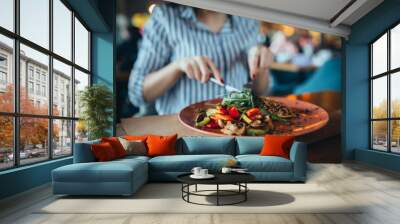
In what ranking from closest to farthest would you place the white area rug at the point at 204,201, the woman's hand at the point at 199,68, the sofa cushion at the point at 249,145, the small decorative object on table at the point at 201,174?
the white area rug at the point at 204,201 < the small decorative object on table at the point at 201,174 < the sofa cushion at the point at 249,145 < the woman's hand at the point at 199,68

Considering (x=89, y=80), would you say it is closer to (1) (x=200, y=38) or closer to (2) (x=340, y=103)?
(1) (x=200, y=38)

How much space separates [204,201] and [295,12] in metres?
5.55

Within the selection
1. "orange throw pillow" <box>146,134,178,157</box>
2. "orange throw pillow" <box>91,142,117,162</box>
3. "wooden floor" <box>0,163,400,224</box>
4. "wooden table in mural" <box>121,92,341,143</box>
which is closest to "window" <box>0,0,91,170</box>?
"wooden floor" <box>0,163,400,224</box>

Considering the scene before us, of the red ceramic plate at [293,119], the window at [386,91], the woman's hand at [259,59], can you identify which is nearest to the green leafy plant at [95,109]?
the red ceramic plate at [293,119]

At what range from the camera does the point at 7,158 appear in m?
5.08

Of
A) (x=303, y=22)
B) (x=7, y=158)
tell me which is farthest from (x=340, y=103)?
(x=7, y=158)

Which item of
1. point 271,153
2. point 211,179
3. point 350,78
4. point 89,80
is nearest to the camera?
point 211,179

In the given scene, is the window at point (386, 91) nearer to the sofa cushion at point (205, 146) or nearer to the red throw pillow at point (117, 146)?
the sofa cushion at point (205, 146)

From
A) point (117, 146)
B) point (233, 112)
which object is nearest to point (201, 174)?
point (117, 146)

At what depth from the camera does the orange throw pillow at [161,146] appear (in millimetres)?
6699

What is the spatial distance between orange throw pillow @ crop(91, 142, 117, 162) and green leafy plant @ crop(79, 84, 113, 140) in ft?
6.59

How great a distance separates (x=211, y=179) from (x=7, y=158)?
2.65m

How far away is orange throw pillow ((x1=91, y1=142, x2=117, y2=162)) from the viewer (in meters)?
5.68

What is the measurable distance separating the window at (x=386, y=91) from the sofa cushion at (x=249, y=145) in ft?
10.2
